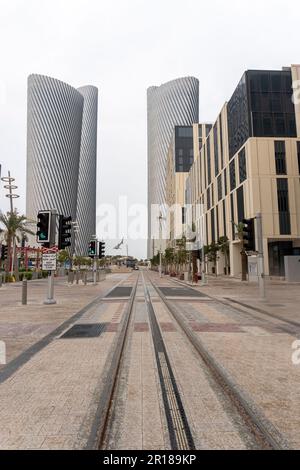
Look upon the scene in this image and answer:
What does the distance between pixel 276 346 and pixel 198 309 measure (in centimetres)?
664

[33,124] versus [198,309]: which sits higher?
[33,124]

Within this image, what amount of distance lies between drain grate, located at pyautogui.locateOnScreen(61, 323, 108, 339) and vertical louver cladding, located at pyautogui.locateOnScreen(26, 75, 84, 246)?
175744 millimetres

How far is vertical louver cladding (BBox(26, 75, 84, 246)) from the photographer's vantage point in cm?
17775

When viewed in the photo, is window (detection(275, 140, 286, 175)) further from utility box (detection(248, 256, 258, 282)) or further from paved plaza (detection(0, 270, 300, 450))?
paved plaza (detection(0, 270, 300, 450))

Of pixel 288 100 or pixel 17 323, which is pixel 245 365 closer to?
pixel 17 323

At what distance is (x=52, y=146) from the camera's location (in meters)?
179

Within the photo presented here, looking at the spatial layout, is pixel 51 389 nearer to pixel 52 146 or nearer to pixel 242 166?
pixel 242 166

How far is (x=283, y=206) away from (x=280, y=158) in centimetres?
696

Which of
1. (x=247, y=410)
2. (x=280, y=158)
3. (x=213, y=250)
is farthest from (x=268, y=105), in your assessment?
(x=247, y=410)

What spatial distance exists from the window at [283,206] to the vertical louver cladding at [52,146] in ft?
494

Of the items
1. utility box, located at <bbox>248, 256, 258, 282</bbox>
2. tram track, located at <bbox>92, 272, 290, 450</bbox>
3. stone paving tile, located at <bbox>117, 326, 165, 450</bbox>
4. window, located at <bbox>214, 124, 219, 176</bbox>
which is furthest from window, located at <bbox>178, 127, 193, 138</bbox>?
stone paving tile, located at <bbox>117, 326, 165, 450</bbox>

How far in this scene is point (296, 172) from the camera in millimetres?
46531

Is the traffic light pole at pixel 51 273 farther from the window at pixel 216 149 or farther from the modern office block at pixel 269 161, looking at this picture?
the window at pixel 216 149
